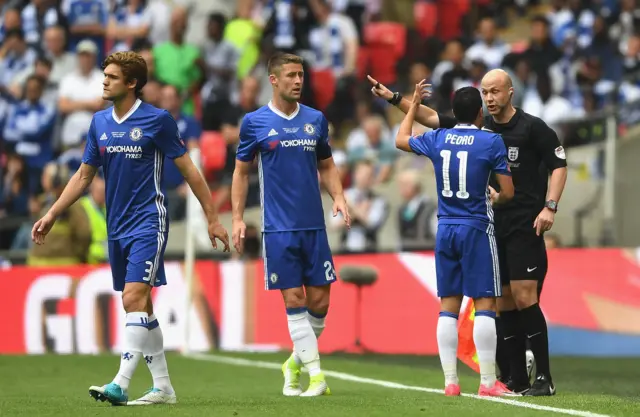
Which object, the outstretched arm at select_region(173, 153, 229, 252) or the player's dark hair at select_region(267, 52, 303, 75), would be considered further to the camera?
the player's dark hair at select_region(267, 52, 303, 75)

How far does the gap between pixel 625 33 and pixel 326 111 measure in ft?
16.8

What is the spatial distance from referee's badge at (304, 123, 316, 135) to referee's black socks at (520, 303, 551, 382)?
2.13 m

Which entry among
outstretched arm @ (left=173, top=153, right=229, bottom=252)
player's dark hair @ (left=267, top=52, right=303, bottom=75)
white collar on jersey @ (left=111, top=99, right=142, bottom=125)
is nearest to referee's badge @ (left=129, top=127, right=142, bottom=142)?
white collar on jersey @ (left=111, top=99, right=142, bottom=125)

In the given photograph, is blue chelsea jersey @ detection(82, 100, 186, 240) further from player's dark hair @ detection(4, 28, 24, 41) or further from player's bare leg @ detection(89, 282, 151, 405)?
player's dark hair @ detection(4, 28, 24, 41)

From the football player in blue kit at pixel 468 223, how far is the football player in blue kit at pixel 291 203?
831 millimetres

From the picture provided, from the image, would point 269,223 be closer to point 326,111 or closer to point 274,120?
point 274,120

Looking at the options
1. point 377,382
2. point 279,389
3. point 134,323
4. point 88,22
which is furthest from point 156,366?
point 88,22

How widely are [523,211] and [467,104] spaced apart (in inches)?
47.6

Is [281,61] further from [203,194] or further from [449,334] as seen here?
[449,334]

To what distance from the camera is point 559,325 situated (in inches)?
664

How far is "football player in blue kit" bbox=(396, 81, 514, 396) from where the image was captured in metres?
9.94

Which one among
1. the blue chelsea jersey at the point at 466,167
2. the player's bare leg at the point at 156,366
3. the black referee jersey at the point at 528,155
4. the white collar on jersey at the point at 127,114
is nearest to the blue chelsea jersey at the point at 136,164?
the white collar on jersey at the point at 127,114

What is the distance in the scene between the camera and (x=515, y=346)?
35.7 feet

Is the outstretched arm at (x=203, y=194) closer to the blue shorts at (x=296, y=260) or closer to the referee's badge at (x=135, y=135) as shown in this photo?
the referee's badge at (x=135, y=135)
